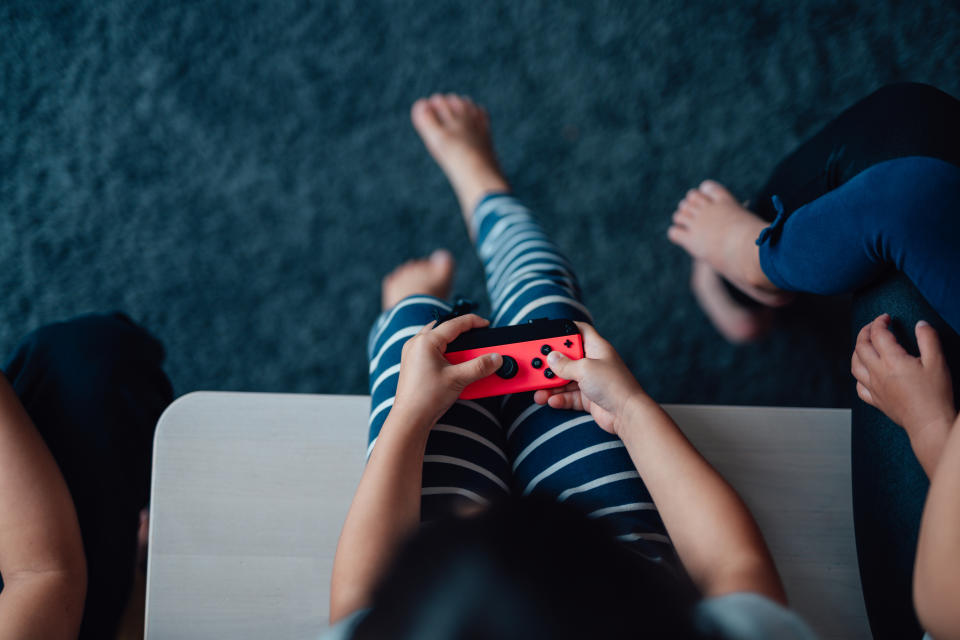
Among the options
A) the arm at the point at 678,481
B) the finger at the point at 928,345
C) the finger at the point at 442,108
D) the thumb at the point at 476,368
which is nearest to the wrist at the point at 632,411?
the arm at the point at 678,481

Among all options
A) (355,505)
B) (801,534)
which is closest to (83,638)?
(355,505)

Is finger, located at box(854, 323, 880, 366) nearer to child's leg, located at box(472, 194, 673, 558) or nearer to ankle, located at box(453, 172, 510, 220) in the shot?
child's leg, located at box(472, 194, 673, 558)

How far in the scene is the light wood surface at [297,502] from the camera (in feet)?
1.64

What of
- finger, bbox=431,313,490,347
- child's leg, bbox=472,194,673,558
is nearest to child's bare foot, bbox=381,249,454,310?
child's leg, bbox=472,194,673,558

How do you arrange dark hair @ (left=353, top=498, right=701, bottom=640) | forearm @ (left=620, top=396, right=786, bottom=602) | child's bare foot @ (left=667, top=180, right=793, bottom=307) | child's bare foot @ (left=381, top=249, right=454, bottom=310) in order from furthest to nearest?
child's bare foot @ (left=381, top=249, right=454, bottom=310)
child's bare foot @ (left=667, top=180, right=793, bottom=307)
forearm @ (left=620, top=396, right=786, bottom=602)
dark hair @ (left=353, top=498, right=701, bottom=640)

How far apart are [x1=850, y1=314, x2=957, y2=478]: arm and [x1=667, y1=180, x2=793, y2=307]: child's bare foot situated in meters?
0.23

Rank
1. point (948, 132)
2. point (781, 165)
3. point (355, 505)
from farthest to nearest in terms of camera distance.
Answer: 1. point (781, 165)
2. point (948, 132)
3. point (355, 505)

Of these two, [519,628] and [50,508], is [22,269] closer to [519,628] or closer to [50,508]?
[50,508]

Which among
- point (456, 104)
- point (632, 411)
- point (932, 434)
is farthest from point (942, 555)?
point (456, 104)

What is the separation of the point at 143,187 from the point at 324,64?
1.16 ft

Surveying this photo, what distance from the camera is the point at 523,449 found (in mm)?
566

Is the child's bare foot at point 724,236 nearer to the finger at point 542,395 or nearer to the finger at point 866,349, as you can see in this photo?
the finger at point 866,349

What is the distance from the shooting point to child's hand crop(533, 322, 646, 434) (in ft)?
1.71

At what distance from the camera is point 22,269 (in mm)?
970
